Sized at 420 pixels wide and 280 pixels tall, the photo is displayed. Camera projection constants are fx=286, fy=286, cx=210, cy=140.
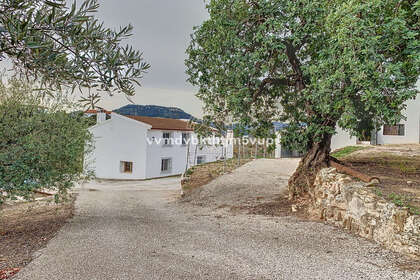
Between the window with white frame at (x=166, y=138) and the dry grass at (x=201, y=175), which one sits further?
the window with white frame at (x=166, y=138)

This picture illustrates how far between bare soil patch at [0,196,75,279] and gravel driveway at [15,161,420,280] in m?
0.32

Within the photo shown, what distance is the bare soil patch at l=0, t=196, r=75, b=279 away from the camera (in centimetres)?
581

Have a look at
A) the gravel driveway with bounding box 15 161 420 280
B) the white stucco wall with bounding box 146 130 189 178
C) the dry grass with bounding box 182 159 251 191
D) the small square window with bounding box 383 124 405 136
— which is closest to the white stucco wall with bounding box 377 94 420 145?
the small square window with bounding box 383 124 405 136

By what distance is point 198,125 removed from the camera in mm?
10930

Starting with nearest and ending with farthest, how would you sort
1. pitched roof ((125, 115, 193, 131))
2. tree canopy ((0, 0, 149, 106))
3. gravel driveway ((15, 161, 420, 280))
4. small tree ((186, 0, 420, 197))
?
tree canopy ((0, 0, 149, 106)), gravel driveway ((15, 161, 420, 280)), small tree ((186, 0, 420, 197)), pitched roof ((125, 115, 193, 131))

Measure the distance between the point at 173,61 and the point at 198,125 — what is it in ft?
15.3

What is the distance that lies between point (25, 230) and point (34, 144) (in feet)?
9.05

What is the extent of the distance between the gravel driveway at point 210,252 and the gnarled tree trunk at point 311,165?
1809 mm

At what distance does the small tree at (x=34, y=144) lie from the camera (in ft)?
24.3

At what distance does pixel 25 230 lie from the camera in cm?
844

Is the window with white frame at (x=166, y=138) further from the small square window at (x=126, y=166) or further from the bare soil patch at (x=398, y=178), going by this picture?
the bare soil patch at (x=398, y=178)

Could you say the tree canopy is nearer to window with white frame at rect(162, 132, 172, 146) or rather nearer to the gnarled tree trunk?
the gnarled tree trunk

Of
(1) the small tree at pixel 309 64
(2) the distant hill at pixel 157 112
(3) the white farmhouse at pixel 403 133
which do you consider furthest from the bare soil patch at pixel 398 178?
(2) the distant hill at pixel 157 112

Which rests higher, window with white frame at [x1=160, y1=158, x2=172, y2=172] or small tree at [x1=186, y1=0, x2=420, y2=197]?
small tree at [x1=186, y1=0, x2=420, y2=197]
